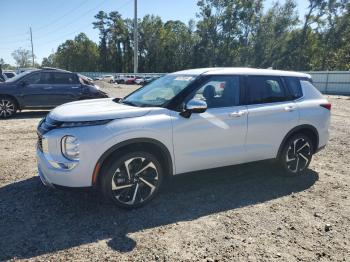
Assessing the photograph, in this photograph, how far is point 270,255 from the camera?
3.56 metres

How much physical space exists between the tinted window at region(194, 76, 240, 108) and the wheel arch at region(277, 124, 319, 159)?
115 centimetres

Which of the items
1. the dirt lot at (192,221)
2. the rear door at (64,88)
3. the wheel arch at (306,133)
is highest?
the rear door at (64,88)

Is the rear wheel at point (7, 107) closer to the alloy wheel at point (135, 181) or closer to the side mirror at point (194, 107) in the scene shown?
the alloy wheel at point (135, 181)

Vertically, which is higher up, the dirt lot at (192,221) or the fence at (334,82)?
the fence at (334,82)

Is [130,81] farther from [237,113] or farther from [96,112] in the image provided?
[96,112]

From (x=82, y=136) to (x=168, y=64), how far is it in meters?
82.9

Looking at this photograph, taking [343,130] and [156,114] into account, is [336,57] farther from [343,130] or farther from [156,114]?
[156,114]

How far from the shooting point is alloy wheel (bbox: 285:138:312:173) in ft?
19.1

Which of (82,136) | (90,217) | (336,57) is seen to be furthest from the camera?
(336,57)

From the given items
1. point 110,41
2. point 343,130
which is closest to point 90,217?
point 343,130

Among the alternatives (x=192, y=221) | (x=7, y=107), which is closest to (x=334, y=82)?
(x=7, y=107)

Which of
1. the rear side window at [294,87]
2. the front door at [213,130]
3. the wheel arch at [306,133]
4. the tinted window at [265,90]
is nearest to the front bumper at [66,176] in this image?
the front door at [213,130]

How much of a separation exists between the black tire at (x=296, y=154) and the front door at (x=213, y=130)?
98 cm

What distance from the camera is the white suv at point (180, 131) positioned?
4.09m
